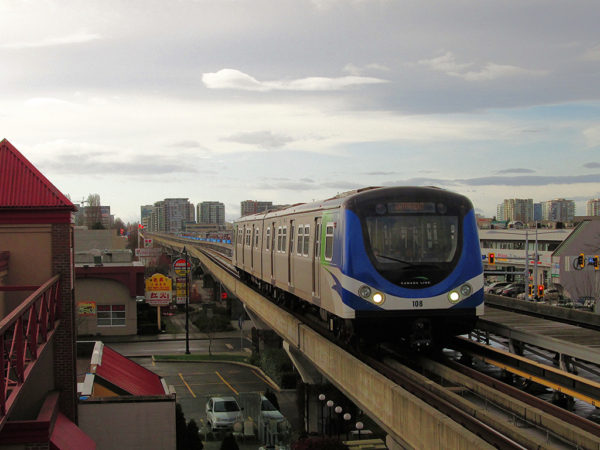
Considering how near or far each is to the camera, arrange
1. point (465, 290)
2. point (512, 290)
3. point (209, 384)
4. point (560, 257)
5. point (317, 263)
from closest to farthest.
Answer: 1. point (465, 290)
2. point (317, 263)
3. point (209, 384)
4. point (512, 290)
5. point (560, 257)

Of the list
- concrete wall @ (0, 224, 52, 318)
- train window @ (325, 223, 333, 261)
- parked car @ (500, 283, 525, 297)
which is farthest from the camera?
parked car @ (500, 283, 525, 297)

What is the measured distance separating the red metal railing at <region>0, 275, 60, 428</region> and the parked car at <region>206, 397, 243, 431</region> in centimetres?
1582

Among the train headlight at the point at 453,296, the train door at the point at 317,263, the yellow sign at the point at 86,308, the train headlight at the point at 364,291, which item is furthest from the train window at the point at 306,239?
the yellow sign at the point at 86,308

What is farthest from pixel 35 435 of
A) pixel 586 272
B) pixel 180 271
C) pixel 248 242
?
pixel 586 272

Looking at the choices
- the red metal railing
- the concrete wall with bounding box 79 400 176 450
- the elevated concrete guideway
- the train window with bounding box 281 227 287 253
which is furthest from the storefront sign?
the red metal railing

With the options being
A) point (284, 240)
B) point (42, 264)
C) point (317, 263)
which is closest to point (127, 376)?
point (284, 240)

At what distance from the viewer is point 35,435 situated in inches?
412

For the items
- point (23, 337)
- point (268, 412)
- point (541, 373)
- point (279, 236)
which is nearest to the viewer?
point (23, 337)

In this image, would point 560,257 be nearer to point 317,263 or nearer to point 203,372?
point 203,372

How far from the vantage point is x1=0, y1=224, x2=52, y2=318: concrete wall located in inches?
539

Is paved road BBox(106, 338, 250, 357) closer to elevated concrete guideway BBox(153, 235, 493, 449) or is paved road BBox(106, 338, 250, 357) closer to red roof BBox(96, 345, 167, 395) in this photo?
red roof BBox(96, 345, 167, 395)

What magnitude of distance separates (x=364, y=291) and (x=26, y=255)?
6890 millimetres

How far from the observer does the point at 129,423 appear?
54.9 ft

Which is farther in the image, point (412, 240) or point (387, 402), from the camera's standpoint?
point (412, 240)
